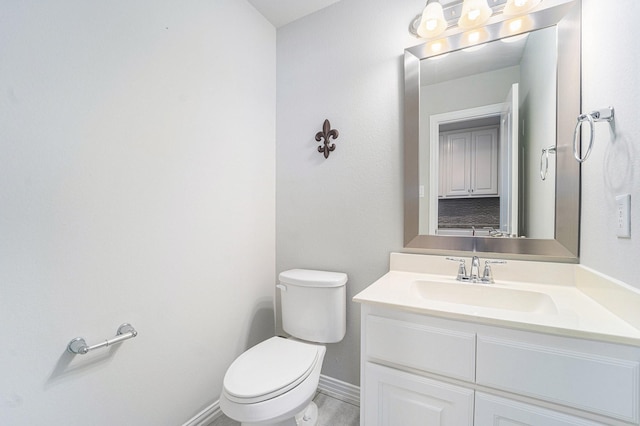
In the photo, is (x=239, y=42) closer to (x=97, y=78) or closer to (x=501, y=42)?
(x=97, y=78)

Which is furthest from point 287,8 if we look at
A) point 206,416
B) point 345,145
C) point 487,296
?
point 206,416

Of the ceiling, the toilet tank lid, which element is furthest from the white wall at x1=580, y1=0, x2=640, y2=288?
the ceiling

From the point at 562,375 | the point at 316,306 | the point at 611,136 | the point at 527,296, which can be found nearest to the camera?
the point at 562,375

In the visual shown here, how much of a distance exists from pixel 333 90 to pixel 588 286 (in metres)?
1.56

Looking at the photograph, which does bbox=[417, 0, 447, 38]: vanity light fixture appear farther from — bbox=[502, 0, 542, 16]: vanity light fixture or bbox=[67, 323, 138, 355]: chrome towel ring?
bbox=[67, 323, 138, 355]: chrome towel ring

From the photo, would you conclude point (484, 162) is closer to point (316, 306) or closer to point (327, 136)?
point (327, 136)

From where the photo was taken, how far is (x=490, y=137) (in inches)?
52.0

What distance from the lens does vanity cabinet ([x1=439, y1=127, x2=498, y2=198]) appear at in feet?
4.34

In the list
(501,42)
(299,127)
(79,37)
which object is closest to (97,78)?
(79,37)

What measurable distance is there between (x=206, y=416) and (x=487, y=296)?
1534mm

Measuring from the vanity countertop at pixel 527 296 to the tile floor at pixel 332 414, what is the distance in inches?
33.0

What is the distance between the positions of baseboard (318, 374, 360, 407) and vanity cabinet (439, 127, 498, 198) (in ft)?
4.19

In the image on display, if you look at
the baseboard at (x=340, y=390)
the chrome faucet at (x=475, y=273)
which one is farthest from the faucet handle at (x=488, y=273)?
the baseboard at (x=340, y=390)

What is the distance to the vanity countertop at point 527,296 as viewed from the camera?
760 mm
